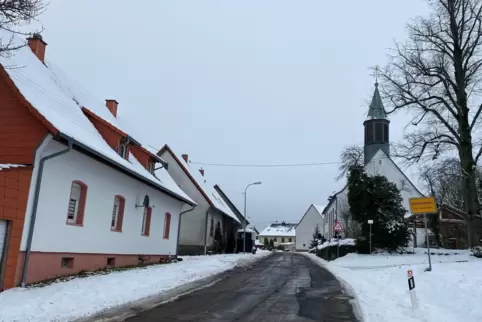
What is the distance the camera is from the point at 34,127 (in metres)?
12.1

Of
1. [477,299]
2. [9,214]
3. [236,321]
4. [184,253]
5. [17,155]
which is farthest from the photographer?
[184,253]

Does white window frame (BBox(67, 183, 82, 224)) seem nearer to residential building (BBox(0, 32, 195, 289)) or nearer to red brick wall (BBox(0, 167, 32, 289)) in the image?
residential building (BBox(0, 32, 195, 289))

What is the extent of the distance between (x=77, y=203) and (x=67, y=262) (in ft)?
6.40

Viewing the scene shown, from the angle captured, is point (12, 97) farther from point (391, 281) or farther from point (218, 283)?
point (391, 281)

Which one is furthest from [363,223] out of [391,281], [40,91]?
[40,91]

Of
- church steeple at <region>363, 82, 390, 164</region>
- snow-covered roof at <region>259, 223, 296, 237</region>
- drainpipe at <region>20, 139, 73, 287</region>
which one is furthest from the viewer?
snow-covered roof at <region>259, 223, 296, 237</region>

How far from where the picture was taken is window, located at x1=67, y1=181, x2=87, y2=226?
14.2 meters

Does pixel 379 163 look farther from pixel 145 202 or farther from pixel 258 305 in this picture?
pixel 258 305

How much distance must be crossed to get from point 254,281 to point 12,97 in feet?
33.2

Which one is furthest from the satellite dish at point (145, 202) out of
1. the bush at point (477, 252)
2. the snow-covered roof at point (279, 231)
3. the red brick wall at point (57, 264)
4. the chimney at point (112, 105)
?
the snow-covered roof at point (279, 231)

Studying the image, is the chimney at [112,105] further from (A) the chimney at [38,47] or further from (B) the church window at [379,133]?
(B) the church window at [379,133]

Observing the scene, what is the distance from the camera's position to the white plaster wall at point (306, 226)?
107 metres

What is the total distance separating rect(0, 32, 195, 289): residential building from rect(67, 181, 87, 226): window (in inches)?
1.3

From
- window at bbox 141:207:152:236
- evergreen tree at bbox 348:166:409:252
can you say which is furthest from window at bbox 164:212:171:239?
evergreen tree at bbox 348:166:409:252
